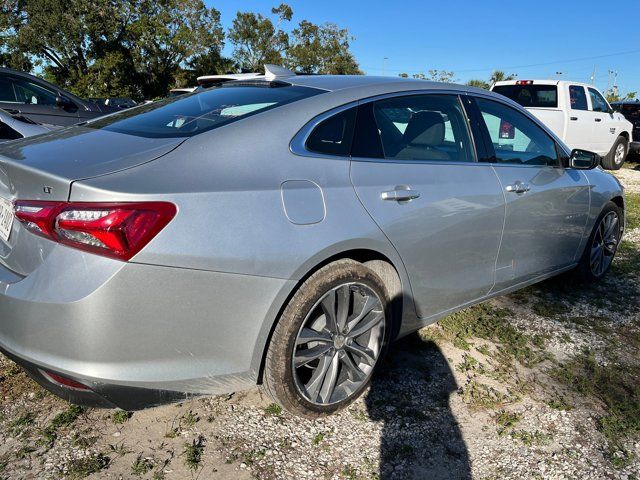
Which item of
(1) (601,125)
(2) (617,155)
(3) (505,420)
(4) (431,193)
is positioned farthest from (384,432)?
(2) (617,155)

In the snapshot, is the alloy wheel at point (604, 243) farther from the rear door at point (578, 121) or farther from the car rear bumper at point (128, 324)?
the rear door at point (578, 121)

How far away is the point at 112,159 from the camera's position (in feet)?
6.79

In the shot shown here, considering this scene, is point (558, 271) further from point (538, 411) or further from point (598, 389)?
point (538, 411)

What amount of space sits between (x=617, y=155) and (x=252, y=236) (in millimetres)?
13122

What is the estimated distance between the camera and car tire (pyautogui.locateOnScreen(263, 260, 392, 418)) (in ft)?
7.52

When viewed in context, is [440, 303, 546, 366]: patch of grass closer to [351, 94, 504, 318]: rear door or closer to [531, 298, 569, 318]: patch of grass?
[531, 298, 569, 318]: patch of grass

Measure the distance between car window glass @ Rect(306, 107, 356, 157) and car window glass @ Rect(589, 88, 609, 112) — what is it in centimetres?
1049

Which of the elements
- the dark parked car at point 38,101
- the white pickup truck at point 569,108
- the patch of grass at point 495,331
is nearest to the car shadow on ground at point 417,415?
the patch of grass at point 495,331

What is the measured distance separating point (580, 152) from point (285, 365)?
2.90m

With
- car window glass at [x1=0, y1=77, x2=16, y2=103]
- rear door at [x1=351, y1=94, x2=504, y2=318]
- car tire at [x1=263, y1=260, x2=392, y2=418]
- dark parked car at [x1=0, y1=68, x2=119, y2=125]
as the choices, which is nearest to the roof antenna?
rear door at [x1=351, y1=94, x2=504, y2=318]

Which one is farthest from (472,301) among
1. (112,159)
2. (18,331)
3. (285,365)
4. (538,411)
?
(18,331)

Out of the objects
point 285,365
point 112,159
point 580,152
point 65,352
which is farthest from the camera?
point 580,152

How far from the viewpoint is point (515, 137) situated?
3693 mm

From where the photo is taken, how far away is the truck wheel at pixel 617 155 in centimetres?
1246
